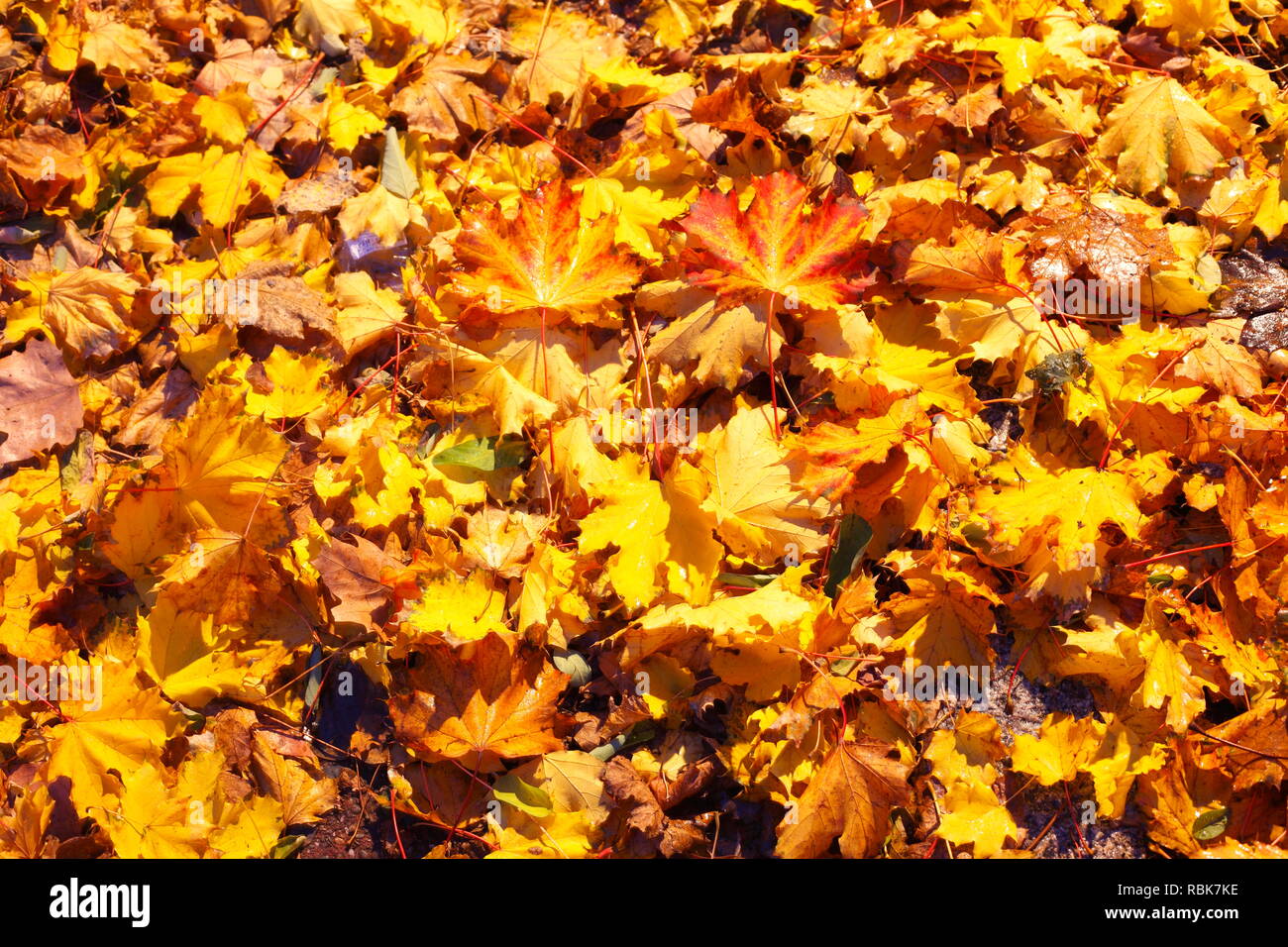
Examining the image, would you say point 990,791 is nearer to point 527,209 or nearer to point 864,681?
point 864,681

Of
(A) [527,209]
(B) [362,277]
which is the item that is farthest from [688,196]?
(B) [362,277]

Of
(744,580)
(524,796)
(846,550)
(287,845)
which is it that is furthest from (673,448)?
(287,845)

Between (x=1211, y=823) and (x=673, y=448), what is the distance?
4.89 feet

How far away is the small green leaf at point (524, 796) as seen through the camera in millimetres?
2059

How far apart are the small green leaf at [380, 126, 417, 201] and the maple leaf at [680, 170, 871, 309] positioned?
2.88 ft

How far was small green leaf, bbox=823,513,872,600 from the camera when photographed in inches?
85.5

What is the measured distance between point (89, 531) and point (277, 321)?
2.42ft

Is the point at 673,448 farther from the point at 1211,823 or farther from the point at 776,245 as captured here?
the point at 1211,823

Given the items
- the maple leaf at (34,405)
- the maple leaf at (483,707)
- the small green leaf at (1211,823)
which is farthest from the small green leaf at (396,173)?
the small green leaf at (1211,823)

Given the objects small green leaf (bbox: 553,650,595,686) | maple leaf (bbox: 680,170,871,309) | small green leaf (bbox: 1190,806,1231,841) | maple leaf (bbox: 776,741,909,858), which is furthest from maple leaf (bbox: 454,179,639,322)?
small green leaf (bbox: 1190,806,1231,841)

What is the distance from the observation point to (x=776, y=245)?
2.24 meters

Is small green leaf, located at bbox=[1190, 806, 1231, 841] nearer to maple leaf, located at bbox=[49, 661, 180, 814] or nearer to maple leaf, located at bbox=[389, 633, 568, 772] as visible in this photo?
maple leaf, located at bbox=[389, 633, 568, 772]

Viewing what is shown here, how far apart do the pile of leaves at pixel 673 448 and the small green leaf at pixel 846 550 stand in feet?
0.04

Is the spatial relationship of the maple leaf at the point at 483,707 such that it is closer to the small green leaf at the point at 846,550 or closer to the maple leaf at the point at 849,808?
the maple leaf at the point at 849,808
